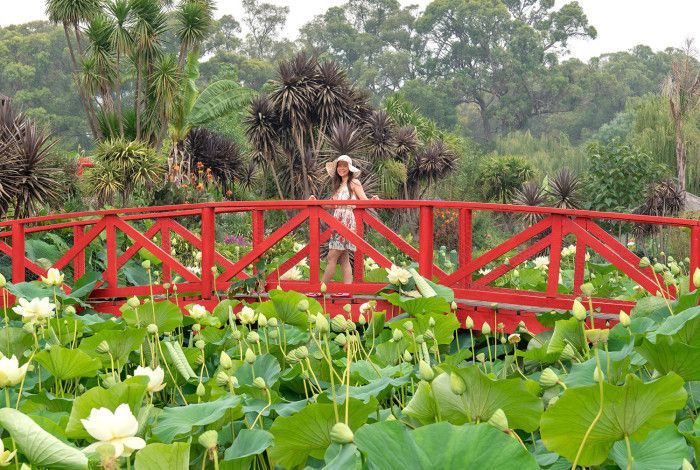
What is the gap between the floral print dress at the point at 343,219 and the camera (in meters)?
6.82

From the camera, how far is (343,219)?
7.06m

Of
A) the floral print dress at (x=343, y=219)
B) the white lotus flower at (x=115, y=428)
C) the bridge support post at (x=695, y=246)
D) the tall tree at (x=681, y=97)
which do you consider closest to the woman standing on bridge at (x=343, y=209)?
the floral print dress at (x=343, y=219)

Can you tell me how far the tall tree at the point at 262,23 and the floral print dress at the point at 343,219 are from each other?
2122 inches

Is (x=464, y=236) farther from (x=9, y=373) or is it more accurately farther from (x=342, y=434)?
(x=342, y=434)

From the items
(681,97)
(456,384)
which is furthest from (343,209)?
(681,97)

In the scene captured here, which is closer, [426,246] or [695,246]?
[695,246]

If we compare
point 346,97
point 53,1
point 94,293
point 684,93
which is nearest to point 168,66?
point 53,1

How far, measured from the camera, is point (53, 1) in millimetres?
20359

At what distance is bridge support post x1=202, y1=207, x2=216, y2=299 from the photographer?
6.82 meters

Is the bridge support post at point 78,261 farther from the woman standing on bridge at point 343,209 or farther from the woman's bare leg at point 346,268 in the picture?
the woman's bare leg at point 346,268

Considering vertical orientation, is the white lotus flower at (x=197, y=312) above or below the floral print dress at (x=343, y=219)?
below

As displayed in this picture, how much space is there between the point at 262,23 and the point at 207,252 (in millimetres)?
55562

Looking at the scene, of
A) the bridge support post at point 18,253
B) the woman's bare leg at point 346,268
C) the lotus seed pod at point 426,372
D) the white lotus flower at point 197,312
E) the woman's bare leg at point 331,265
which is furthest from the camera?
the bridge support post at point 18,253

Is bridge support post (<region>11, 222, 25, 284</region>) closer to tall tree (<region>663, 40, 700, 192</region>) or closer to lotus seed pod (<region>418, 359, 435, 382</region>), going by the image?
lotus seed pod (<region>418, 359, 435, 382</region>)
